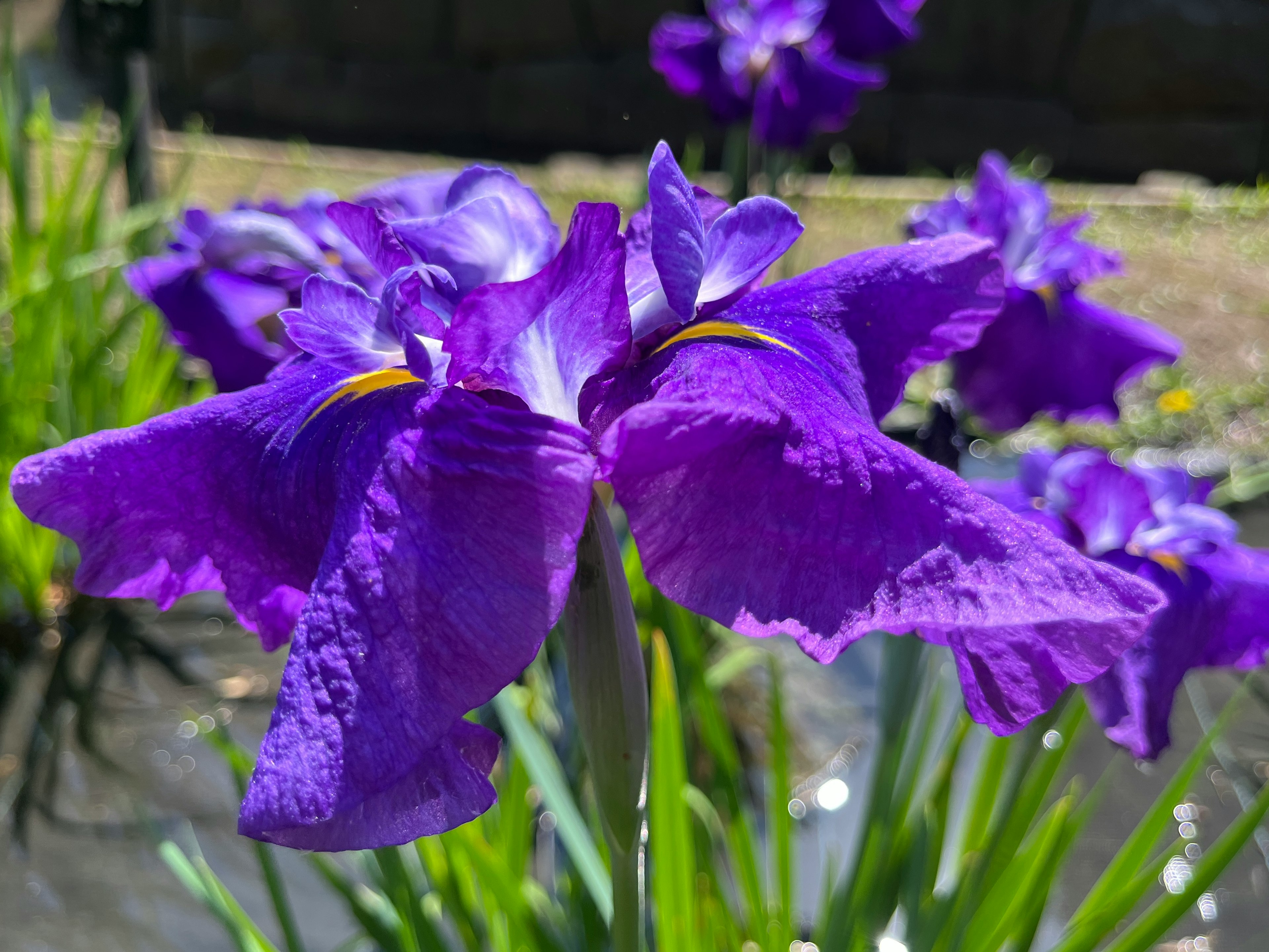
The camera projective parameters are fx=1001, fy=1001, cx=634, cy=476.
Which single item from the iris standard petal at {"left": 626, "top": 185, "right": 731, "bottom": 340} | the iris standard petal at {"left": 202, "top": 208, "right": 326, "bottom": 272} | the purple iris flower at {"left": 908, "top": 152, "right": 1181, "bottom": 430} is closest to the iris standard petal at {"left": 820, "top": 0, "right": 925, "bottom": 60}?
the purple iris flower at {"left": 908, "top": 152, "right": 1181, "bottom": 430}

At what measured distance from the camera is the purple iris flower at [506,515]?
1.24 ft

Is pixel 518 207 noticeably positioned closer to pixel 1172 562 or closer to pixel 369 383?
pixel 369 383

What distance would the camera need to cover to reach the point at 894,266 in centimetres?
54

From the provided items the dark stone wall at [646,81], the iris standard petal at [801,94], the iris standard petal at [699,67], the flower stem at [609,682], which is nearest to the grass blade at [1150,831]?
the flower stem at [609,682]

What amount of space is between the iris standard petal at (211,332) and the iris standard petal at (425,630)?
45 cm

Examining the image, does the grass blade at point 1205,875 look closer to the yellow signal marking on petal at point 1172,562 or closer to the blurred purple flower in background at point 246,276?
the yellow signal marking on petal at point 1172,562

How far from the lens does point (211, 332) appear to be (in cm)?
83

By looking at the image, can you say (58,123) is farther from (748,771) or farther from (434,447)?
(434,447)

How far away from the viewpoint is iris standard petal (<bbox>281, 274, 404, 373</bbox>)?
0.46 metres

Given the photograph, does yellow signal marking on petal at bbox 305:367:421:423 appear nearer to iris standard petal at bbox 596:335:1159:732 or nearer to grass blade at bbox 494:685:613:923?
iris standard petal at bbox 596:335:1159:732

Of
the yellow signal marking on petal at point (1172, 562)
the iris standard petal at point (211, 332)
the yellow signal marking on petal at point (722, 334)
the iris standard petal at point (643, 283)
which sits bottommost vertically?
the yellow signal marking on petal at point (1172, 562)

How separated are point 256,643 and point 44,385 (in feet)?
1.86

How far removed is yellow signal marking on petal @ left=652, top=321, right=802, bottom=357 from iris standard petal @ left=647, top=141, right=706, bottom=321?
0.03 metres

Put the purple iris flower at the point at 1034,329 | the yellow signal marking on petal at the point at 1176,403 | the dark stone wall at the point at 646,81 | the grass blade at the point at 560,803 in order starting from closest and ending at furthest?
1. the grass blade at the point at 560,803
2. the purple iris flower at the point at 1034,329
3. the yellow signal marking on petal at the point at 1176,403
4. the dark stone wall at the point at 646,81
